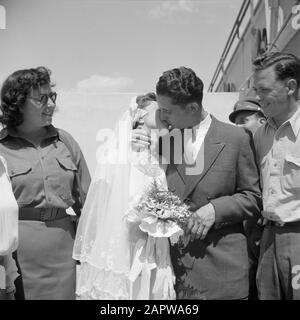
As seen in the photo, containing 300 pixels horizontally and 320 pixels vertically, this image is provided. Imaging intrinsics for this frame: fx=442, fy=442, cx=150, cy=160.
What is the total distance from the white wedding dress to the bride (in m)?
0.35

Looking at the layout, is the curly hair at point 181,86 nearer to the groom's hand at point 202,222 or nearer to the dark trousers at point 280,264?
the groom's hand at point 202,222

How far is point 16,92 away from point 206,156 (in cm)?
111

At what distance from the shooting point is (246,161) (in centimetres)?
209

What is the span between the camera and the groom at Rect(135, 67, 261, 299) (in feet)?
6.63

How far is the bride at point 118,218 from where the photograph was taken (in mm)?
2049

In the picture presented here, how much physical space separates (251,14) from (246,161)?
12.1 feet

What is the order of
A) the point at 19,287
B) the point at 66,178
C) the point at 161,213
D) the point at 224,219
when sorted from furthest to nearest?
the point at 66,178, the point at 19,287, the point at 224,219, the point at 161,213

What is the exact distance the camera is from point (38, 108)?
2.41m

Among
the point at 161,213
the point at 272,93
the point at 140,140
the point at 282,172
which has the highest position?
the point at 272,93

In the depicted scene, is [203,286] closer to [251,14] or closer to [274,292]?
[274,292]

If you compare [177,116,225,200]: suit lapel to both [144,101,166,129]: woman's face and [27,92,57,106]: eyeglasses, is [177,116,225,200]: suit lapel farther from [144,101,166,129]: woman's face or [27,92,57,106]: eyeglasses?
[27,92,57,106]: eyeglasses

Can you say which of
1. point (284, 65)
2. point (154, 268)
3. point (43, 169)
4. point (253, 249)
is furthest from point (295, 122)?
point (43, 169)

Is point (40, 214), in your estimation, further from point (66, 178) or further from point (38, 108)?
point (38, 108)

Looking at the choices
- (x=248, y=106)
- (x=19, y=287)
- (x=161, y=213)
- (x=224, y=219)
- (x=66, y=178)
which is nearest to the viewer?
(x=161, y=213)
